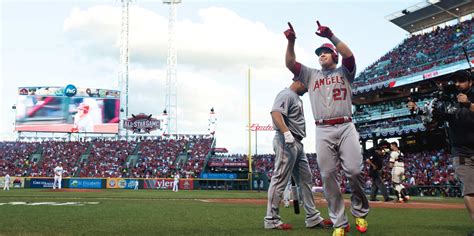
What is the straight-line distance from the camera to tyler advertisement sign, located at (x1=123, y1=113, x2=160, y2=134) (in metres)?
55.4

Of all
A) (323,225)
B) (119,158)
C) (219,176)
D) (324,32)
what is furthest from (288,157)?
(119,158)

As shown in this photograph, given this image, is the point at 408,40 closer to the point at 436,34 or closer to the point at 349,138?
the point at 436,34

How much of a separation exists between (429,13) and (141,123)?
119 ft

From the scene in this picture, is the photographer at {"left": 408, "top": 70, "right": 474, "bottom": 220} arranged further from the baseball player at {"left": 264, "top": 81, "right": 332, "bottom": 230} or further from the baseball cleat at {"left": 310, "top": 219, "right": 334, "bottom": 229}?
the baseball cleat at {"left": 310, "top": 219, "right": 334, "bottom": 229}

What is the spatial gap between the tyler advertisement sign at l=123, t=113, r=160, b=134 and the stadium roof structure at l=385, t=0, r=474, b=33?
31571 mm

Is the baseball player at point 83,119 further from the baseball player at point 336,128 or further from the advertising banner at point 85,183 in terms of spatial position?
the baseball player at point 336,128

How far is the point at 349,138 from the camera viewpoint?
202 inches

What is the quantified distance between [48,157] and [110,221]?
4590 centimetres

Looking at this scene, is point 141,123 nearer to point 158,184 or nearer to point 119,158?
point 119,158

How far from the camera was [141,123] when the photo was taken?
5569 centimetres

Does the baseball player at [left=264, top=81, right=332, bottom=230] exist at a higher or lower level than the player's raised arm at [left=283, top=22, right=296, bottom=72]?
lower

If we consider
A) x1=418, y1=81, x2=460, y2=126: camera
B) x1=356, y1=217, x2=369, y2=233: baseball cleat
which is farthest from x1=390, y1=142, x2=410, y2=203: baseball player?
x1=356, y1=217, x2=369, y2=233: baseball cleat

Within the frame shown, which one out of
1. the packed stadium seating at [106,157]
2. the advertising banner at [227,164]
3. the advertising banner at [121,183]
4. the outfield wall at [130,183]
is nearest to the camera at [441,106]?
the outfield wall at [130,183]

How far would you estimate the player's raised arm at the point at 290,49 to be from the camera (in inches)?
212
